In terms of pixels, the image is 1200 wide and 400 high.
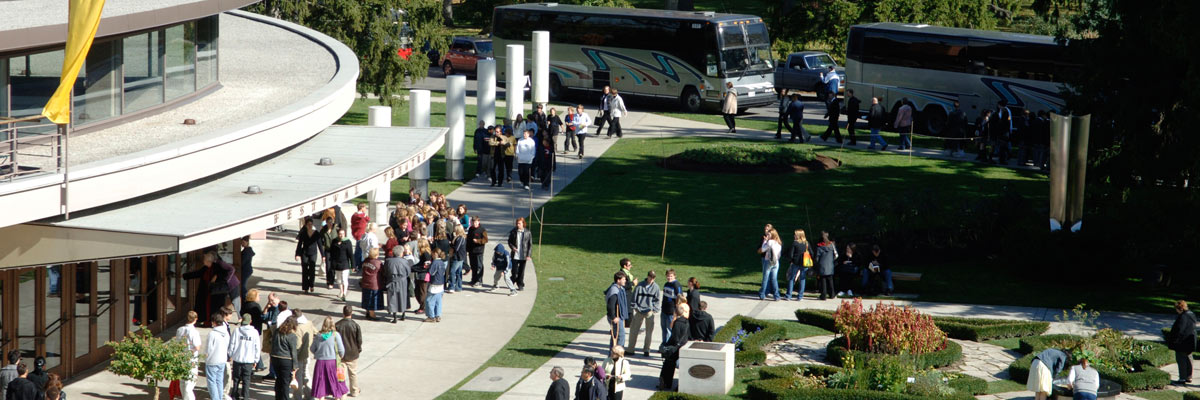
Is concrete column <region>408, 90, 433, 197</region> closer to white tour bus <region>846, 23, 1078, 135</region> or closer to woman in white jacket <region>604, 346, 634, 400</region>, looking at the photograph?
woman in white jacket <region>604, 346, 634, 400</region>

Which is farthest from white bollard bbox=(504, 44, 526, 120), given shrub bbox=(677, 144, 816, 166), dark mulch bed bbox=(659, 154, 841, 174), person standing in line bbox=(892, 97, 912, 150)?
person standing in line bbox=(892, 97, 912, 150)

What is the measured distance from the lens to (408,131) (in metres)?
24.0

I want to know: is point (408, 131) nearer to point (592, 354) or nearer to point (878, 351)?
point (592, 354)

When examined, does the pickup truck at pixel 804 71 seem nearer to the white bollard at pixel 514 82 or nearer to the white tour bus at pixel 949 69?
the white tour bus at pixel 949 69

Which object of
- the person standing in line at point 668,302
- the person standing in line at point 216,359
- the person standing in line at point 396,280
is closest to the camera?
the person standing in line at point 216,359

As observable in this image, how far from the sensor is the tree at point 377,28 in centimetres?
3906

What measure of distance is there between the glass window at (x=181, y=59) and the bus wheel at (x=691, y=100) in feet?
78.5

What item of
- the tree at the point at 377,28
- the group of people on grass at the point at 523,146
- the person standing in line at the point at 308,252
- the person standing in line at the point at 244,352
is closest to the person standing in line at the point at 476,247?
the person standing in line at the point at 308,252

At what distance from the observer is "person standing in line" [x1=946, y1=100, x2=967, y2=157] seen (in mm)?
36000

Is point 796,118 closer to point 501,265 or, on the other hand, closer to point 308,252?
point 501,265

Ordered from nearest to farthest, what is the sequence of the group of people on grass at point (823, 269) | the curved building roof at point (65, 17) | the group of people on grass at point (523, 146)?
1. the curved building roof at point (65, 17)
2. the group of people on grass at point (823, 269)
3. the group of people on grass at point (523, 146)

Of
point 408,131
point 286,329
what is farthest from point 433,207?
point 286,329

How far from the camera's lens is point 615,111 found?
1502 inches

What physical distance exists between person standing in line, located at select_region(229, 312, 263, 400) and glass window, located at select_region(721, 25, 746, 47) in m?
26.8
